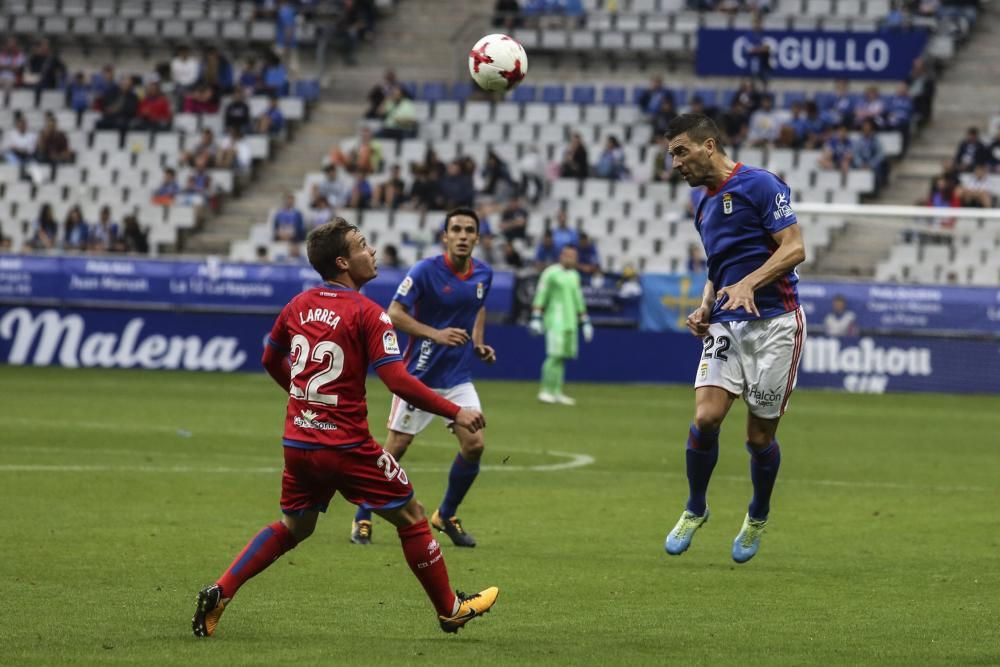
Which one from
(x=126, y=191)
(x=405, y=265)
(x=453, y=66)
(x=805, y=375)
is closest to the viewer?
(x=805, y=375)

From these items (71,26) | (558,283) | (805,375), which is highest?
(71,26)

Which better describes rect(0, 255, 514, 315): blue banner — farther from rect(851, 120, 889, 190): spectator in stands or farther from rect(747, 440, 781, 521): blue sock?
rect(747, 440, 781, 521): blue sock

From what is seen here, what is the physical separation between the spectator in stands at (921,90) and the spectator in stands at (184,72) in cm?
1555

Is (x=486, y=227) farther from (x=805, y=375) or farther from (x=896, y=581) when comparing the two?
(x=896, y=581)

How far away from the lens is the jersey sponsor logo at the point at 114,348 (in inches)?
1188

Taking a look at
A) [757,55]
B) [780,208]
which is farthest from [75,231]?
[780,208]

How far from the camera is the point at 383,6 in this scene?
4153 centimetres

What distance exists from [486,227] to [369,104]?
23.4ft

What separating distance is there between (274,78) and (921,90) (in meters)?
14.2

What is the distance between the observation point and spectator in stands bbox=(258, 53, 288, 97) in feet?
129

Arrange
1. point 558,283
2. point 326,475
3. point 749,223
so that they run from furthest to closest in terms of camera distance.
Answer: point 558,283
point 749,223
point 326,475

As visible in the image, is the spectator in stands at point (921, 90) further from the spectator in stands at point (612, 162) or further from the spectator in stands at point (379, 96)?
the spectator in stands at point (379, 96)

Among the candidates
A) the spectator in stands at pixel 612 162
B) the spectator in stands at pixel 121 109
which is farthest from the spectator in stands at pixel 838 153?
the spectator in stands at pixel 121 109

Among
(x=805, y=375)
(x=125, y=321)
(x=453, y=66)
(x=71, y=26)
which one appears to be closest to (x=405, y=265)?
(x=125, y=321)
